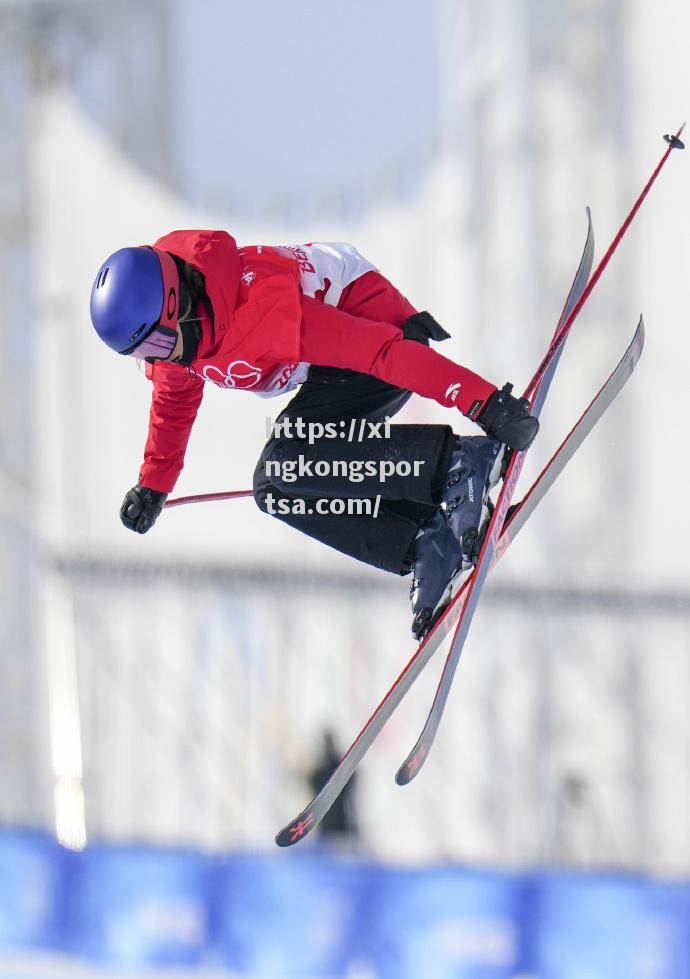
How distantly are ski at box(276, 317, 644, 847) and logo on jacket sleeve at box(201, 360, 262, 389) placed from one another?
0.90 m

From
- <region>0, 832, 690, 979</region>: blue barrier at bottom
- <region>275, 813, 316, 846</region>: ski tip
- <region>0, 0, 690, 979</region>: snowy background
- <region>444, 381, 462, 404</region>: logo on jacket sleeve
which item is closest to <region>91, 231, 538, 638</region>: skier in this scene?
<region>444, 381, 462, 404</region>: logo on jacket sleeve

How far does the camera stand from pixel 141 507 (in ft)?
13.7

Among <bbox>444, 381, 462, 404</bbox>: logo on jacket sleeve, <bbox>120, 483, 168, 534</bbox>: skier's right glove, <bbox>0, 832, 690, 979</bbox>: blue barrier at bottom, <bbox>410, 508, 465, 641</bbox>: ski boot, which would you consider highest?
<bbox>444, 381, 462, 404</bbox>: logo on jacket sleeve

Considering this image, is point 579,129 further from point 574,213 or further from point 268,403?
point 268,403

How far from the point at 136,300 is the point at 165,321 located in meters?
0.09

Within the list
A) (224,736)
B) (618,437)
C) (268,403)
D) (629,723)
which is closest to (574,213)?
(618,437)

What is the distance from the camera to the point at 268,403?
460 inches

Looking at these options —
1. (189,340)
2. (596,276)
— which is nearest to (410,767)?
(189,340)

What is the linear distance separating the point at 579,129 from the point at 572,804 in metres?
5.04

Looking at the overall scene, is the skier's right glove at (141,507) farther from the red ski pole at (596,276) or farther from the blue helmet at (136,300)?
the red ski pole at (596,276)

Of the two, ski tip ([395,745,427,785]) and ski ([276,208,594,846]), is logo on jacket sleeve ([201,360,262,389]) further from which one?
ski tip ([395,745,427,785])

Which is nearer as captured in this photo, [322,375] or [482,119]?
[322,375]

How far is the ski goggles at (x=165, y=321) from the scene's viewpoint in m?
3.45

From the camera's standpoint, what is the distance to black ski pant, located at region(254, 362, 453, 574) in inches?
159
